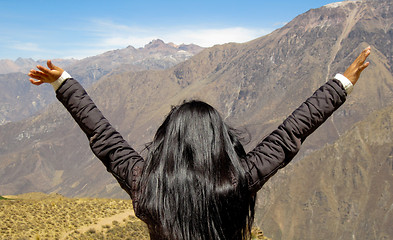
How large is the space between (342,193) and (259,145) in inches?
7952

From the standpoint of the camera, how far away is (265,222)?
182 metres

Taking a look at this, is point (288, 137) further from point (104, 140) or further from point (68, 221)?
point (68, 221)

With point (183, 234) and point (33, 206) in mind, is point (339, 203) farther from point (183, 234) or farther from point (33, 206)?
point (183, 234)

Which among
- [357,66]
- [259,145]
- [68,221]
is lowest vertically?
[68,221]

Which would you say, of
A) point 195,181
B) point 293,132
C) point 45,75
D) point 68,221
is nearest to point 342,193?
point 68,221

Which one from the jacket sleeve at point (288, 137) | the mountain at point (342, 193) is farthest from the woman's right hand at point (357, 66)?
the mountain at point (342, 193)

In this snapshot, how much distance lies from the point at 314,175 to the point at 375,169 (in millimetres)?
31538

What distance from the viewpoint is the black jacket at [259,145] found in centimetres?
373

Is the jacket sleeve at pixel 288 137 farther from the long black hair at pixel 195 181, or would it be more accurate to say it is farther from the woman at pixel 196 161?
the long black hair at pixel 195 181

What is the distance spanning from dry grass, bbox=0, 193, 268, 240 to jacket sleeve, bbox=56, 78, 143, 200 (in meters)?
15.8

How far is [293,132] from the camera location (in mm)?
3797

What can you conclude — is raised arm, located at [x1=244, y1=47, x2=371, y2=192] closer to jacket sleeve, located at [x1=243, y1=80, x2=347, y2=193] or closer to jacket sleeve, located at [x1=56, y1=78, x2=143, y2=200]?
jacket sleeve, located at [x1=243, y1=80, x2=347, y2=193]

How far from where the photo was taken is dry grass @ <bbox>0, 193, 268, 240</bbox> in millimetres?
19609

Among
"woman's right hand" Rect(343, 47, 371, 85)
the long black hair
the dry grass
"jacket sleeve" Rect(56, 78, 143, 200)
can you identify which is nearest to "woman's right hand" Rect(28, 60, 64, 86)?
"jacket sleeve" Rect(56, 78, 143, 200)
